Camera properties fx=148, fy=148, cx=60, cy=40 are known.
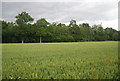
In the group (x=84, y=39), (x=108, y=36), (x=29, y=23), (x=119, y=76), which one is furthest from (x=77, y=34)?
(x=119, y=76)

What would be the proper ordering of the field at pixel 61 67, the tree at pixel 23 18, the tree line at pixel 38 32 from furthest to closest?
the tree at pixel 23 18
the tree line at pixel 38 32
the field at pixel 61 67

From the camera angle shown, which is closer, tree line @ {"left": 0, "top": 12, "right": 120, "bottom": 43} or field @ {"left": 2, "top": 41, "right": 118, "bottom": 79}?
field @ {"left": 2, "top": 41, "right": 118, "bottom": 79}

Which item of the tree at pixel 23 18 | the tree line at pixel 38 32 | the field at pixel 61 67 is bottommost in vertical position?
the field at pixel 61 67

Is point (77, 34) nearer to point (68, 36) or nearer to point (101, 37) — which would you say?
point (68, 36)

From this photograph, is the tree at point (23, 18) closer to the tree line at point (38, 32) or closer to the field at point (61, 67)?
the tree line at point (38, 32)

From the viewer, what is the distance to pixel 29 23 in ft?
213

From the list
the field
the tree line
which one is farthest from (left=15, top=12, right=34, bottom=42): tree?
the field

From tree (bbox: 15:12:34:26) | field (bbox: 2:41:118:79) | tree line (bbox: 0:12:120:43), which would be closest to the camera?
field (bbox: 2:41:118:79)

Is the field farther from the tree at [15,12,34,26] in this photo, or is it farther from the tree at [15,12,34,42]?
the tree at [15,12,34,26]

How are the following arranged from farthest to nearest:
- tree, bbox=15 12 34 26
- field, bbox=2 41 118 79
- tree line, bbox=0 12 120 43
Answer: tree, bbox=15 12 34 26 < tree line, bbox=0 12 120 43 < field, bbox=2 41 118 79

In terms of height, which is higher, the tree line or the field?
the tree line

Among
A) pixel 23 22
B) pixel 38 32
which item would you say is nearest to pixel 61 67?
pixel 38 32

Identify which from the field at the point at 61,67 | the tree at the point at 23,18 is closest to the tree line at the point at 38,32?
the tree at the point at 23,18

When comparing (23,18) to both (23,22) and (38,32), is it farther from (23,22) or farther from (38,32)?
(38,32)
